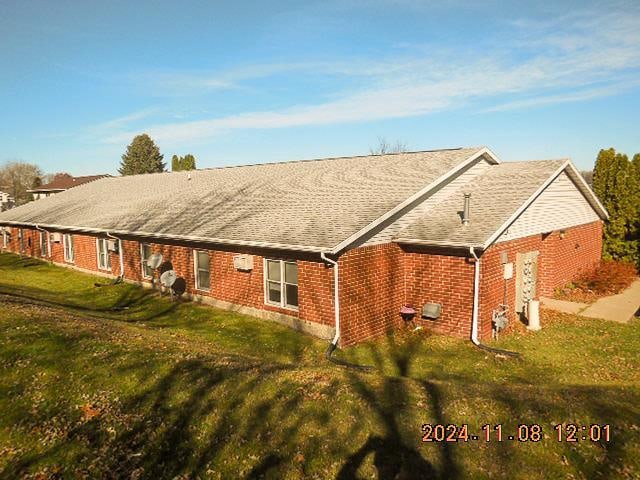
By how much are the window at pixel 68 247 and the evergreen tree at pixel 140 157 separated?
218 feet

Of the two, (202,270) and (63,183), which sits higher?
(63,183)

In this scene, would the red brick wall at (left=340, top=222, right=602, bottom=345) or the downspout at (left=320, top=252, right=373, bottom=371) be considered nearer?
the downspout at (left=320, top=252, right=373, bottom=371)

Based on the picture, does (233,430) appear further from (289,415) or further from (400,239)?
(400,239)

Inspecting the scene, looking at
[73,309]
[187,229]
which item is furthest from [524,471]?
[73,309]

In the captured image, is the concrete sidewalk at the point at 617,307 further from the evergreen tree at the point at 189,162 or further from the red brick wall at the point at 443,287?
the evergreen tree at the point at 189,162

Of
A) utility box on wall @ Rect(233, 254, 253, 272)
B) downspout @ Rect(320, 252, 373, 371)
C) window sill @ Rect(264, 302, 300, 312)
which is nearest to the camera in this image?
downspout @ Rect(320, 252, 373, 371)

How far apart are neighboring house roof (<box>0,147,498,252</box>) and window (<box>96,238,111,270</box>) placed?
3.00 feet

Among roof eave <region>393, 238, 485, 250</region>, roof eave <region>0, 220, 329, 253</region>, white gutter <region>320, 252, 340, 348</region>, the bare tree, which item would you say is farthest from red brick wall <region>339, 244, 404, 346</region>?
the bare tree

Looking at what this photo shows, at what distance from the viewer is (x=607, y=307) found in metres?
16.6

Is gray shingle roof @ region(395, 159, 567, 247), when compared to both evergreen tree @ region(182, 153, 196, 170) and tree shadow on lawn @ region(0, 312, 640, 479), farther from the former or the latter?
evergreen tree @ region(182, 153, 196, 170)

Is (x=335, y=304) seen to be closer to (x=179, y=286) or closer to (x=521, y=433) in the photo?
(x=521, y=433)

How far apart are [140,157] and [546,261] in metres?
83.7

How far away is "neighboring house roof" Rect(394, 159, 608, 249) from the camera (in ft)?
41.8

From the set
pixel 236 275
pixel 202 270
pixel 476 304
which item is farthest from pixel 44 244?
pixel 476 304
